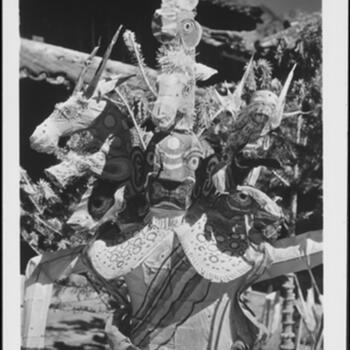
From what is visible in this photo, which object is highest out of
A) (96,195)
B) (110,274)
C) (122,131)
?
(122,131)

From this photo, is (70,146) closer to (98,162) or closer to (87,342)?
(98,162)

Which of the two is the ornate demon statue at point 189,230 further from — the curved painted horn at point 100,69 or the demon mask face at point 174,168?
the curved painted horn at point 100,69

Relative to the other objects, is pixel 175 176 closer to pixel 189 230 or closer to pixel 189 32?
pixel 189 230

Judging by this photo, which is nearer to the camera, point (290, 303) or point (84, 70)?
point (290, 303)

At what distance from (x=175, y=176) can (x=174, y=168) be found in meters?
0.02

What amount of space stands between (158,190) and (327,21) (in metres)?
0.57

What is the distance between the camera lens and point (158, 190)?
97.7 inches

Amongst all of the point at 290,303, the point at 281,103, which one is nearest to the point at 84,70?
the point at 281,103

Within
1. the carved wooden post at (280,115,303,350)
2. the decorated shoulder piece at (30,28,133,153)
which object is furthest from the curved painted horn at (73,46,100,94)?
the carved wooden post at (280,115,303,350)

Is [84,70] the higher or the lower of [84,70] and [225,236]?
the higher

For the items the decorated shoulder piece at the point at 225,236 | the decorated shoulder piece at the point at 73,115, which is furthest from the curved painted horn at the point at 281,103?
the decorated shoulder piece at the point at 73,115

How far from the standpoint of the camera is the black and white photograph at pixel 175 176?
2.41m

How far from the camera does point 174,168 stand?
8.05 feet

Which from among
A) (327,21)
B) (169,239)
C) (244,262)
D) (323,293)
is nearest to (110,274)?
(169,239)
